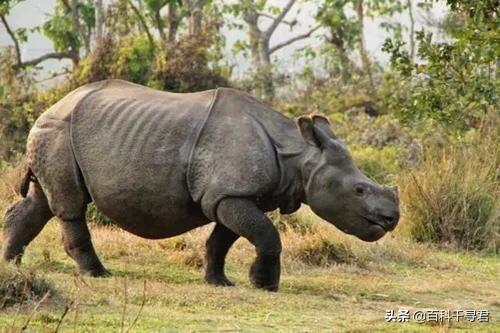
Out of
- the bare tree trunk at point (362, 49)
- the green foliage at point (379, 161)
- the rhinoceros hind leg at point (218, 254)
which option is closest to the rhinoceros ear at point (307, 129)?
the rhinoceros hind leg at point (218, 254)

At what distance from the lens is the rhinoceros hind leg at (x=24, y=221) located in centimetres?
938

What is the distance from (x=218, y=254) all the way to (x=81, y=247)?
1.11m

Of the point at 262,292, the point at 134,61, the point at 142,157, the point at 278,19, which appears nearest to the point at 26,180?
the point at 142,157

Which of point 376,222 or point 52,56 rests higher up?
point 52,56

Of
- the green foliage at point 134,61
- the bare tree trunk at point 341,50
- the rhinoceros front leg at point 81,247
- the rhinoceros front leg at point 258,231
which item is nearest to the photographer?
the rhinoceros front leg at point 258,231

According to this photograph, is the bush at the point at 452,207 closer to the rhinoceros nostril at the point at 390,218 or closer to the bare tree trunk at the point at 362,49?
the rhinoceros nostril at the point at 390,218

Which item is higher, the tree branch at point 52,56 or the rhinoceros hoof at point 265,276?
the tree branch at point 52,56

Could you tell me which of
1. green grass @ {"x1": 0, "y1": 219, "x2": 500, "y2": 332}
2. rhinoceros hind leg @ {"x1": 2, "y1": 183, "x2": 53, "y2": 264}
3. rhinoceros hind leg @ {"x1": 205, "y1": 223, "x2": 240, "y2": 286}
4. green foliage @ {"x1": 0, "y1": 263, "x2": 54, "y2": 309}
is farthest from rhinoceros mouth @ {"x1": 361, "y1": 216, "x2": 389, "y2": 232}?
rhinoceros hind leg @ {"x1": 2, "y1": 183, "x2": 53, "y2": 264}

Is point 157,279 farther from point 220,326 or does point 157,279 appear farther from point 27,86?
point 27,86

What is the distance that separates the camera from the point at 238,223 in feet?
27.7

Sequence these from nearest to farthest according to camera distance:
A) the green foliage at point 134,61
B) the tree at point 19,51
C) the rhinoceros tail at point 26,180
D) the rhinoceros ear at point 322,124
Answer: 1. the rhinoceros ear at point 322,124
2. the rhinoceros tail at point 26,180
3. the green foliage at point 134,61
4. the tree at point 19,51

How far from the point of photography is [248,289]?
343 inches

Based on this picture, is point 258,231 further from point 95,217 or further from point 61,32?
point 61,32

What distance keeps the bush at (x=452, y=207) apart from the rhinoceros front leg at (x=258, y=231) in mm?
4229
